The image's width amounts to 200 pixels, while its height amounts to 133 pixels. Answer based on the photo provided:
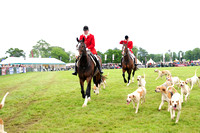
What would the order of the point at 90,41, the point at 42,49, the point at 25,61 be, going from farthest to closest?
the point at 42,49
the point at 25,61
the point at 90,41

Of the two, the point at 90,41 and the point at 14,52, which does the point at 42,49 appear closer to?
the point at 14,52

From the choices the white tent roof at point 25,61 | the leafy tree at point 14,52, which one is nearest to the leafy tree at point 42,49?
the leafy tree at point 14,52

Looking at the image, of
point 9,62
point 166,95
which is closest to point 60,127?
point 166,95

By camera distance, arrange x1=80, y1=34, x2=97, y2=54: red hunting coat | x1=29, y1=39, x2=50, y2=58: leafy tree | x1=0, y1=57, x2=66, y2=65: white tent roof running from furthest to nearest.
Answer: x1=29, y1=39, x2=50, y2=58: leafy tree, x1=0, y1=57, x2=66, y2=65: white tent roof, x1=80, y1=34, x2=97, y2=54: red hunting coat

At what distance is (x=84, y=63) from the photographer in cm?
895

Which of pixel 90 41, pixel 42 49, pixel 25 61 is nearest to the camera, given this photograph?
pixel 90 41

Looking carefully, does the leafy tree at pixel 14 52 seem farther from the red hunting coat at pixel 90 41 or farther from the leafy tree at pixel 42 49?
the red hunting coat at pixel 90 41

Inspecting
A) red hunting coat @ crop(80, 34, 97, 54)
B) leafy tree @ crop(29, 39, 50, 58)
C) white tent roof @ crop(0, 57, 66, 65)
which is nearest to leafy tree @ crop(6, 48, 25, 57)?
leafy tree @ crop(29, 39, 50, 58)

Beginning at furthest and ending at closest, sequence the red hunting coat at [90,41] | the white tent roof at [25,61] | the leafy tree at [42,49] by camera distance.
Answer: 1. the leafy tree at [42,49]
2. the white tent roof at [25,61]
3. the red hunting coat at [90,41]

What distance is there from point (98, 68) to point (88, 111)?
12.3 ft

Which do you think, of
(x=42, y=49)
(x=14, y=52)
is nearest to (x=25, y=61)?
(x=42, y=49)

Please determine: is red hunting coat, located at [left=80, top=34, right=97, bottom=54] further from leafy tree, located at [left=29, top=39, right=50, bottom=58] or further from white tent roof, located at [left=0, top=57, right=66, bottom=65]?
leafy tree, located at [left=29, top=39, right=50, bottom=58]

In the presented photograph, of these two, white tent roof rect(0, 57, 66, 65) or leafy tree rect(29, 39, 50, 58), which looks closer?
white tent roof rect(0, 57, 66, 65)

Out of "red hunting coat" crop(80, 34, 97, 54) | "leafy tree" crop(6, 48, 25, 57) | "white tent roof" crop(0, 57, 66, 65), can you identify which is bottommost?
"red hunting coat" crop(80, 34, 97, 54)
